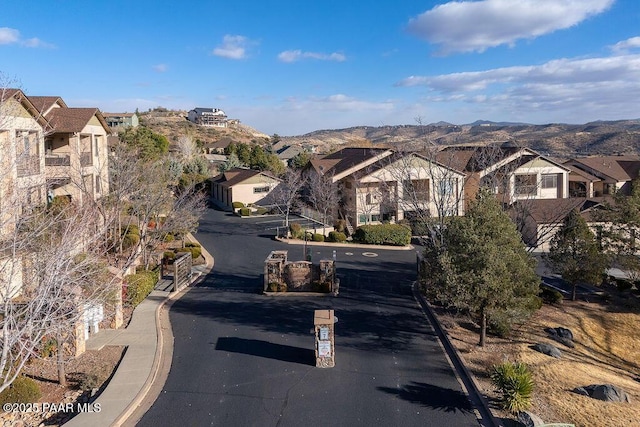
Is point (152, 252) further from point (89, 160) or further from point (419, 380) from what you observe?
point (419, 380)

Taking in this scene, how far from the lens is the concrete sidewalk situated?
12820 millimetres

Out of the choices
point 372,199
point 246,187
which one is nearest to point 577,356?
point 372,199

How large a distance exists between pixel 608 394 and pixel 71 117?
32.7 m

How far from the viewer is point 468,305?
58.3 feet

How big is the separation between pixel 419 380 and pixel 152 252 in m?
21.1

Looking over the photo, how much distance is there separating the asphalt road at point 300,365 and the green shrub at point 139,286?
1733 millimetres

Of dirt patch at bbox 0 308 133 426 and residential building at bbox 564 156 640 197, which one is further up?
residential building at bbox 564 156 640 197

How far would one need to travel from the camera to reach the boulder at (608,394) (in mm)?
14711

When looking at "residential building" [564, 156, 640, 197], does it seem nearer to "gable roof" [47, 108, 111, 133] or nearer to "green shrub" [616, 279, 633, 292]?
"green shrub" [616, 279, 633, 292]

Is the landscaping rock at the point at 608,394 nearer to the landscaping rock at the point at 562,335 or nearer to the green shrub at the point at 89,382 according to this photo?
the landscaping rock at the point at 562,335

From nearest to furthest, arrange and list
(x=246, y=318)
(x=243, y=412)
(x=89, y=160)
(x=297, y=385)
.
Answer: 1. (x=243, y=412)
2. (x=297, y=385)
3. (x=246, y=318)
4. (x=89, y=160)

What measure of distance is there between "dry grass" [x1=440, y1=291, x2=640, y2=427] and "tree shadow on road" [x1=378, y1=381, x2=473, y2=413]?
34.9 inches

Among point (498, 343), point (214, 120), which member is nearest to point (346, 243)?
point (498, 343)

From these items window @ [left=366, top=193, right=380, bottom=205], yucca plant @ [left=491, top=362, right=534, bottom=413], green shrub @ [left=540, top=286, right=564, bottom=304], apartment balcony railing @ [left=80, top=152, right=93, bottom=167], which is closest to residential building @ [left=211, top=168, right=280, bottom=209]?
window @ [left=366, top=193, right=380, bottom=205]
